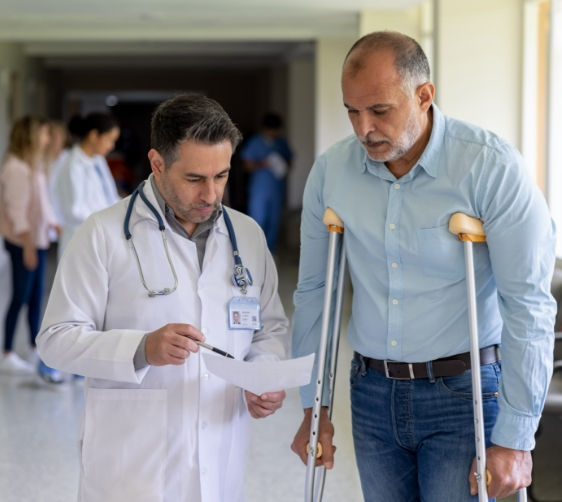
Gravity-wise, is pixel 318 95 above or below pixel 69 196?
above

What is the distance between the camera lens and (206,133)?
1.66m

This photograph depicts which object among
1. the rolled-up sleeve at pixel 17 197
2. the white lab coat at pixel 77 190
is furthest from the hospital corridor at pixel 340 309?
the rolled-up sleeve at pixel 17 197

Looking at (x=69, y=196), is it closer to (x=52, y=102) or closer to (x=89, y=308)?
(x=89, y=308)

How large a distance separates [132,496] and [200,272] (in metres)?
0.53

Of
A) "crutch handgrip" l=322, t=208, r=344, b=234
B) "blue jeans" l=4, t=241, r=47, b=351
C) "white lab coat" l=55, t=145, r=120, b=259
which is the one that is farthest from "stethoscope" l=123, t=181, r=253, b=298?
"blue jeans" l=4, t=241, r=47, b=351

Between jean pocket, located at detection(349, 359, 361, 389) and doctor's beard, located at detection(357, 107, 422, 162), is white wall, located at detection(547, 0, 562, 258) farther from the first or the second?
doctor's beard, located at detection(357, 107, 422, 162)

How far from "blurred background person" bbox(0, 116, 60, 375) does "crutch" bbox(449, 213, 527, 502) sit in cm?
401

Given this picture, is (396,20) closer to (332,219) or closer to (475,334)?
(332,219)

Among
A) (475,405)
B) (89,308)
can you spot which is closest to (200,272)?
(89,308)

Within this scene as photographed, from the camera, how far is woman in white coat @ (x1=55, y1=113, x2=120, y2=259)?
4.70 m

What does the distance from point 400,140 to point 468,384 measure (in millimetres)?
573

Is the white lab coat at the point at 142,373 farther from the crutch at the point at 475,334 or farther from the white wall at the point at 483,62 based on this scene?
the white wall at the point at 483,62

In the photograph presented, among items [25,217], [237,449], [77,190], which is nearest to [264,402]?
[237,449]

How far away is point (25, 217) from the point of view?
5035 mm
